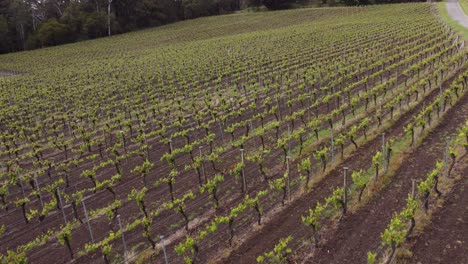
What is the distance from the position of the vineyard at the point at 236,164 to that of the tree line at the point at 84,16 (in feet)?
169

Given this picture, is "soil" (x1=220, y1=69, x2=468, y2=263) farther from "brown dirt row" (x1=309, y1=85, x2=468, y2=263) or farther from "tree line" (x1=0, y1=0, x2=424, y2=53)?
"tree line" (x1=0, y1=0, x2=424, y2=53)

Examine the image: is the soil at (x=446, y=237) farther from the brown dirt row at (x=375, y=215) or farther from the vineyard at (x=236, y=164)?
the brown dirt row at (x=375, y=215)

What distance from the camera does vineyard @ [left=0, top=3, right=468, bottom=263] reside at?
37.4 ft

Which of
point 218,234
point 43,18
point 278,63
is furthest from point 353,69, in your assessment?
point 43,18

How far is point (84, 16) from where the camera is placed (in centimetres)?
8750

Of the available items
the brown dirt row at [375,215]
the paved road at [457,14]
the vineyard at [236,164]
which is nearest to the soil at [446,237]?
the vineyard at [236,164]

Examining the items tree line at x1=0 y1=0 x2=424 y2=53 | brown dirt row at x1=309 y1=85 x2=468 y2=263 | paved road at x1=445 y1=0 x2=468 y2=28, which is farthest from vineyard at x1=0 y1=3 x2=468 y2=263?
tree line at x1=0 y1=0 x2=424 y2=53

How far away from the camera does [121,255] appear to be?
37.4ft

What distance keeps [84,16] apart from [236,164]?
82.5m

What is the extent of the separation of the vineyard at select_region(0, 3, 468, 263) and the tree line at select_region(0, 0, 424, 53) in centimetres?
5159

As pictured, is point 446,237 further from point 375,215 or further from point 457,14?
point 457,14

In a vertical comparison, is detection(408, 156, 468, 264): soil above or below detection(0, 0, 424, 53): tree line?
below

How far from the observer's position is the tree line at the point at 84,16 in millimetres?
82438

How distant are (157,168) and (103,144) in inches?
211
